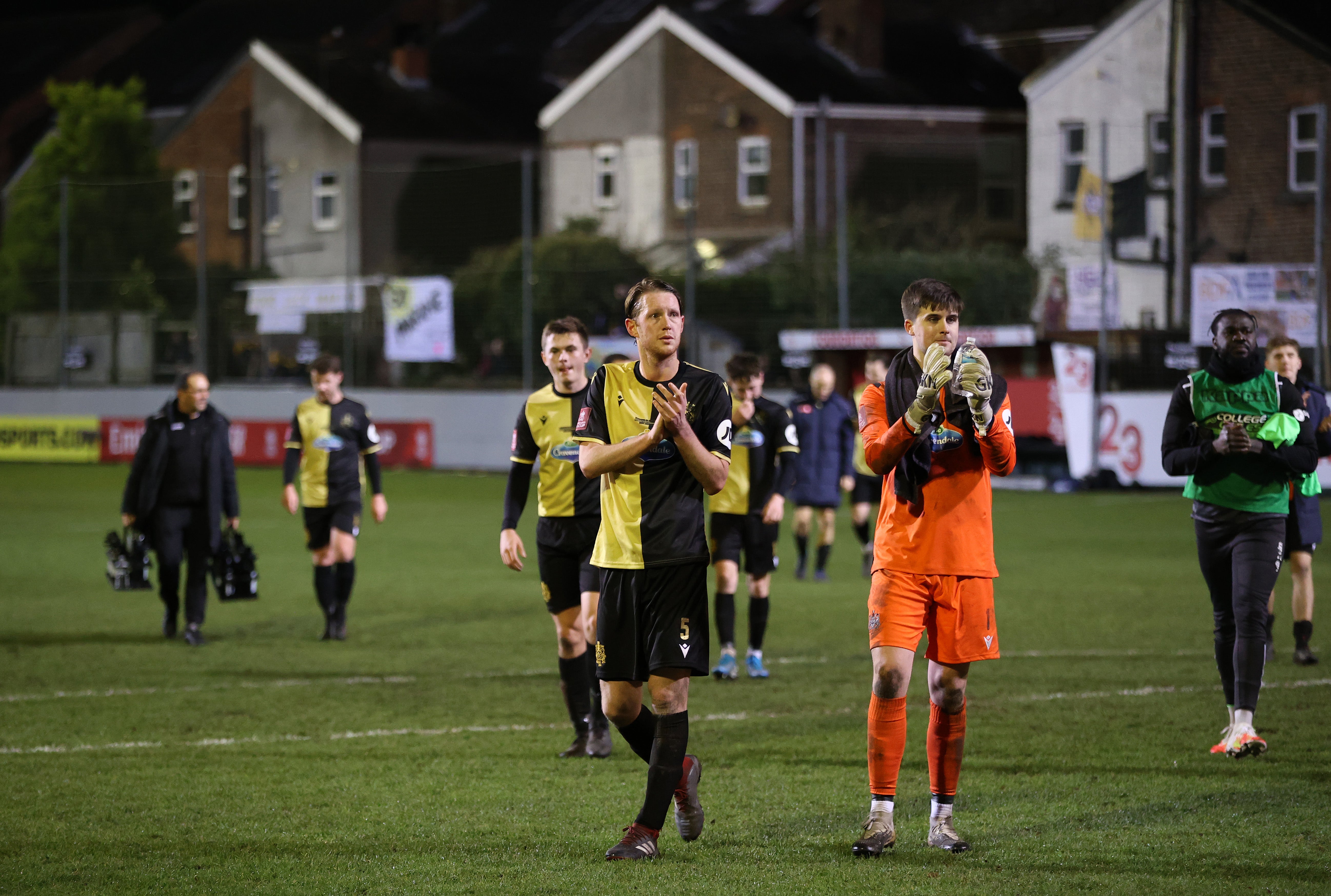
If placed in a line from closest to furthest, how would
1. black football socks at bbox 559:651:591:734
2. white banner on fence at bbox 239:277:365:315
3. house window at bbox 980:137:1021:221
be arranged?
1. black football socks at bbox 559:651:591:734
2. white banner on fence at bbox 239:277:365:315
3. house window at bbox 980:137:1021:221

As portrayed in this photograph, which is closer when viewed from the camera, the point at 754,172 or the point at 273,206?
the point at 754,172

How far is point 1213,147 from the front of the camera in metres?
30.2

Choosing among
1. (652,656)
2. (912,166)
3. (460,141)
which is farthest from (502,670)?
(460,141)

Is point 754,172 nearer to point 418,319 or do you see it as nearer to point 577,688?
point 418,319

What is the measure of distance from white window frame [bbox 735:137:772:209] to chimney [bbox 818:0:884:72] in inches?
223

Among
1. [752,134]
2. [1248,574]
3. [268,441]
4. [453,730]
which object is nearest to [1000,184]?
[752,134]

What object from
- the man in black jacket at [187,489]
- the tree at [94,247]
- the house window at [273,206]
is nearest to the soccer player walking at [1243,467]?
the man in black jacket at [187,489]

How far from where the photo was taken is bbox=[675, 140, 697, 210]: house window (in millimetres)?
39219

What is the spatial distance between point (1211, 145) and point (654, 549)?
27.4 m

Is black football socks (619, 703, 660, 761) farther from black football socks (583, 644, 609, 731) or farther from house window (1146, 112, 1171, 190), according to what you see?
house window (1146, 112, 1171, 190)

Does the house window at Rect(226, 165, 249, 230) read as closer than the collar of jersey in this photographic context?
No

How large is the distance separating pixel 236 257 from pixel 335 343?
Answer: 7749 millimetres

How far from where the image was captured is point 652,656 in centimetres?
574

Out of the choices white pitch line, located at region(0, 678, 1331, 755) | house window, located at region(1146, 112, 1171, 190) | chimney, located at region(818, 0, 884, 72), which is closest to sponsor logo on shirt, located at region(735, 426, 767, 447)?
white pitch line, located at region(0, 678, 1331, 755)
